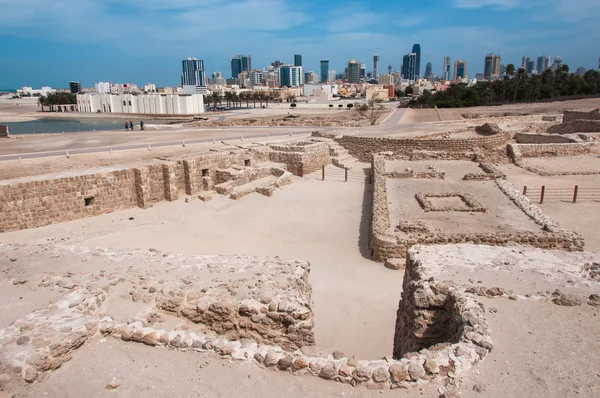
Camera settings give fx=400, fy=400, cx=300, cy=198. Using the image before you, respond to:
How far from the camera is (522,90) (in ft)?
228

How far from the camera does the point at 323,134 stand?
27312 millimetres

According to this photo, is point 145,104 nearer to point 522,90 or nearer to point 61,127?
point 61,127

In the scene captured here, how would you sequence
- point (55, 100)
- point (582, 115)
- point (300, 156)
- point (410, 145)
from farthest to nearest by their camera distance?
point (55, 100), point (582, 115), point (410, 145), point (300, 156)

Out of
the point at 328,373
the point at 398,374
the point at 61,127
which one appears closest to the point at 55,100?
the point at 61,127

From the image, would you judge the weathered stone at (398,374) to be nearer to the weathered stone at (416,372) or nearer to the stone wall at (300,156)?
the weathered stone at (416,372)

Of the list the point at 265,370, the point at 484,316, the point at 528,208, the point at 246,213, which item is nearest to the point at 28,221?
the point at 246,213

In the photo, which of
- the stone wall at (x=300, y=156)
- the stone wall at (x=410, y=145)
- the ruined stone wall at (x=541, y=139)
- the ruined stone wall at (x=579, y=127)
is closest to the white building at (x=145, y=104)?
the stone wall at (x=410, y=145)

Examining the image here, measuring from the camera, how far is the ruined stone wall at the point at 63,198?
1273cm

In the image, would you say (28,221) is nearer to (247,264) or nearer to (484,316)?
(247,264)

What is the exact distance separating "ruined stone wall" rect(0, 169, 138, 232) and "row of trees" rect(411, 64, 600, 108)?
59.0 metres

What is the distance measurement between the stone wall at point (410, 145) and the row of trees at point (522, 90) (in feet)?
142

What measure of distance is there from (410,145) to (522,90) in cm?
5807

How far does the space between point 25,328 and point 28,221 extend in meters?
9.60

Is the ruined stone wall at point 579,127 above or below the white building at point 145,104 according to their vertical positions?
below
